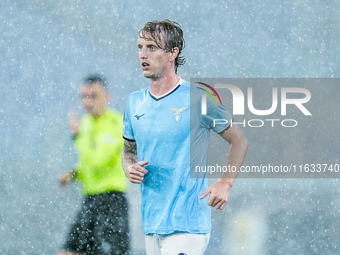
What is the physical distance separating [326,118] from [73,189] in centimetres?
279

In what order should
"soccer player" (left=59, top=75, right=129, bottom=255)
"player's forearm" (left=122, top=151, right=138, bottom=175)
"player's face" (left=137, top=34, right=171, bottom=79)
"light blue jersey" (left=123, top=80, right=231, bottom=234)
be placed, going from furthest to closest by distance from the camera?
"soccer player" (left=59, top=75, right=129, bottom=255), "player's forearm" (left=122, top=151, right=138, bottom=175), "player's face" (left=137, top=34, right=171, bottom=79), "light blue jersey" (left=123, top=80, right=231, bottom=234)

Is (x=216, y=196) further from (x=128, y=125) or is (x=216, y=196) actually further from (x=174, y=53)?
(x=174, y=53)

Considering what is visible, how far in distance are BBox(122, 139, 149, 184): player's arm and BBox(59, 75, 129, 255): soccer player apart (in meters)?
0.76

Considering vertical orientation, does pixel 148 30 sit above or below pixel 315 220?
above

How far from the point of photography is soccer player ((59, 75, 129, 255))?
→ 5.29 m

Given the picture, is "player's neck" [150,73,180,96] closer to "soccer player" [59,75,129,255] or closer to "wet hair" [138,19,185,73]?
"wet hair" [138,19,185,73]

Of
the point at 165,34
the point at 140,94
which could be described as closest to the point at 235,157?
the point at 140,94

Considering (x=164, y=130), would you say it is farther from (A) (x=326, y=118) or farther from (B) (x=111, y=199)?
(A) (x=326, y=118)

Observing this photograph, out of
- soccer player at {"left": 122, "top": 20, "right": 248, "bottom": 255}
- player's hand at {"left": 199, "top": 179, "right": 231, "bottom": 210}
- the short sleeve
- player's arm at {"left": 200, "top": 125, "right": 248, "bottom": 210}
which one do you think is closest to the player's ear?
soccer player at {"left": 122, "top": 20, "right": 248, "bottom": 255}

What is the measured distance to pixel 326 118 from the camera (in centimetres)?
821

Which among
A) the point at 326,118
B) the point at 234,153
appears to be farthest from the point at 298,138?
the point at 234,153

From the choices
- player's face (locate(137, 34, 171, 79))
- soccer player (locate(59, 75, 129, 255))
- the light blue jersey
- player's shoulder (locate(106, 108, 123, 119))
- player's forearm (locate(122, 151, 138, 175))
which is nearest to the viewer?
the light blue jersey

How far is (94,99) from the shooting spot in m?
5.48

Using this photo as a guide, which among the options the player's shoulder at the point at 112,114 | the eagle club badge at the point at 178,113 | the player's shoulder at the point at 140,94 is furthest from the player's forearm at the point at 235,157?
the player's shoulder at the point at 112,114
